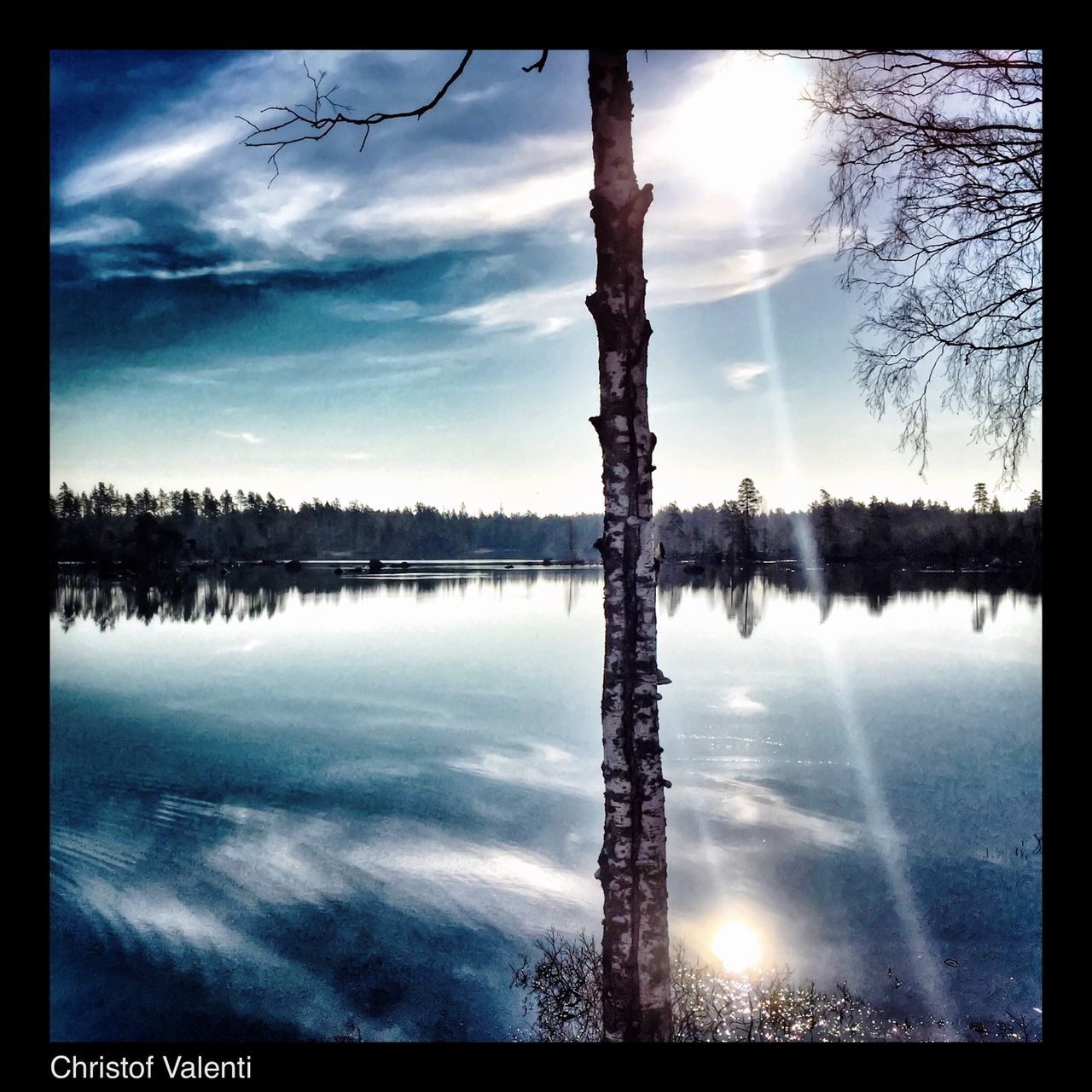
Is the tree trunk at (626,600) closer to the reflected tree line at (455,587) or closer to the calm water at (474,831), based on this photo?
the calm water at (474,831)

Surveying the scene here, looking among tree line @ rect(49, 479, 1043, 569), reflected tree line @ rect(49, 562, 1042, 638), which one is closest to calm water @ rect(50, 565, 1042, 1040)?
reflected tree line @ rect(49, 562, 1042, 638)

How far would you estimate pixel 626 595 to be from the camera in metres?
4.30

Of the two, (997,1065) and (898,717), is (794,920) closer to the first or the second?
(997,1065)

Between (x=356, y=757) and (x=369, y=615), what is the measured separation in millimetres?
30052

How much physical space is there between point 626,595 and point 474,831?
7.76 metres

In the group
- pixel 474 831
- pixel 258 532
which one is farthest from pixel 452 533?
pixel 474 831

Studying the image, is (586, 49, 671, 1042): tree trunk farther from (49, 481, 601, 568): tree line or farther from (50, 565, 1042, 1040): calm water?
(49, 481, 601, 568): tree line

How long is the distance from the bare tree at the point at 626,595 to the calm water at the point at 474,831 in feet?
8.95

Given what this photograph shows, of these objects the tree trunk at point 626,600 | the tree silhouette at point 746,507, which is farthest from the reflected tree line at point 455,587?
the tree trunk at point 626,600

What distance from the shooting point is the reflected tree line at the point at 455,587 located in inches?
1873

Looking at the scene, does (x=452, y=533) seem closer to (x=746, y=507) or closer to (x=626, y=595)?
(x=746, y=507)

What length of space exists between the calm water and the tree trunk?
2.70m

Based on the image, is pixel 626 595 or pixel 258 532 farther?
pixel 258 532
